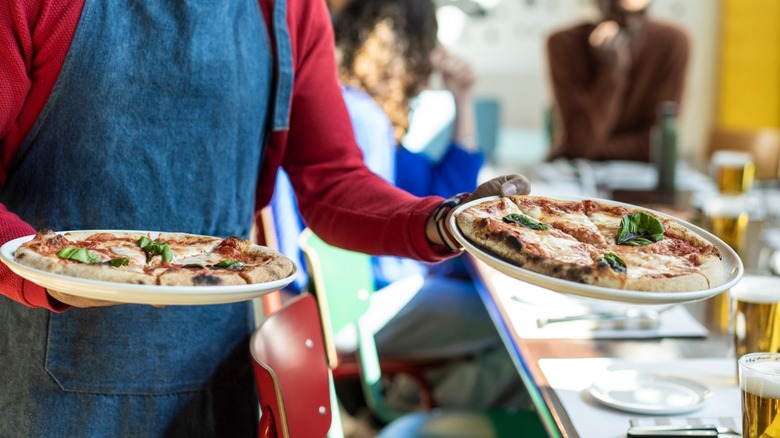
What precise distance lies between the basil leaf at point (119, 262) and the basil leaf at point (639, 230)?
557 millimetres

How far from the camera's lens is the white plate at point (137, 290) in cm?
84

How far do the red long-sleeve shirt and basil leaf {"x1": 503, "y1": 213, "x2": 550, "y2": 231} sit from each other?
15 centimetres

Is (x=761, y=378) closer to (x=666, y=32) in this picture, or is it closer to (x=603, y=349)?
(x=603, y=349)

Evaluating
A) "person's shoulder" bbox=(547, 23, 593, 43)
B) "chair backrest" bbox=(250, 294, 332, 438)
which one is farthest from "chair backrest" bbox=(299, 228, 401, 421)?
"person's shoulder" bbox=(547, 23, 593, 43)

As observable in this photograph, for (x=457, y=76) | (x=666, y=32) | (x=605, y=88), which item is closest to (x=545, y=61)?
(x=666, y=32)

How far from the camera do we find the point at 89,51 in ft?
3.66

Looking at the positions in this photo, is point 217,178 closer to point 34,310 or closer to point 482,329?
point 34,310

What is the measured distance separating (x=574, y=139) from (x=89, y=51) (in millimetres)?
3057

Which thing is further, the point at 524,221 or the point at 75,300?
the point at 524,221

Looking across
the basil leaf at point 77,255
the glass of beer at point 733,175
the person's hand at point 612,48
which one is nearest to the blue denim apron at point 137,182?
the basil leaf at point 77,255

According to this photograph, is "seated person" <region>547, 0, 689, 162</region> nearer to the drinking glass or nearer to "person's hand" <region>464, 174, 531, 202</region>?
the drinking glass

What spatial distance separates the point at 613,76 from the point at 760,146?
69 cm

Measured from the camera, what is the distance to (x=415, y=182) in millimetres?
2852

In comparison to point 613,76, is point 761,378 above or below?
above
